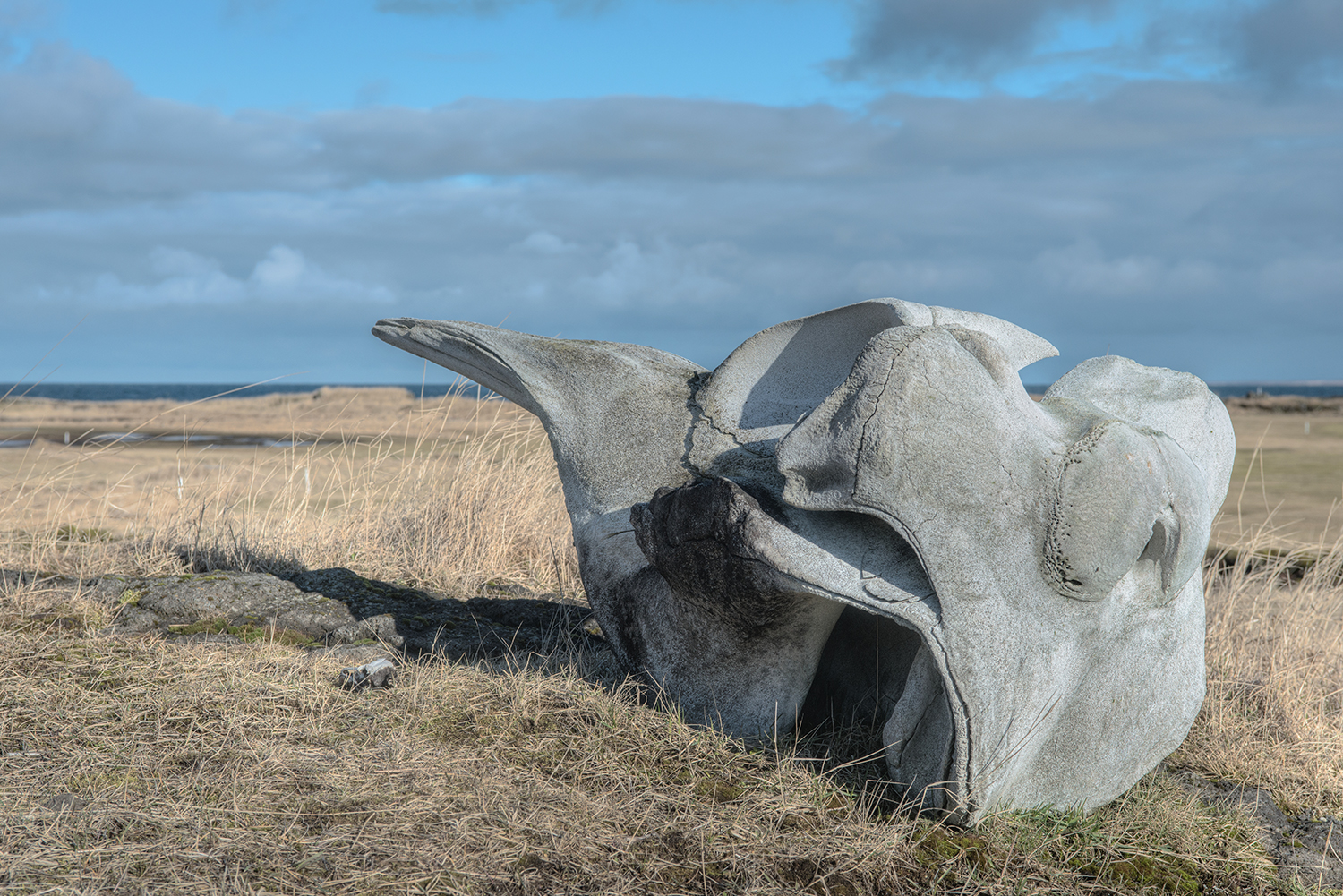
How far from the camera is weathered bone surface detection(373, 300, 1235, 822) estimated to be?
2.82m

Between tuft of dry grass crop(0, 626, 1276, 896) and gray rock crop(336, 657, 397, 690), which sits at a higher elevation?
gray rock crop(336, 657, 397, 690)

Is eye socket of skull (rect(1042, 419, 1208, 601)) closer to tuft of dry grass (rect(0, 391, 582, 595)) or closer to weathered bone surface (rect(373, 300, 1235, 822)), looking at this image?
weathered bone surface (rect(373, 300, 1235, 822))

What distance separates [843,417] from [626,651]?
1472 millimetres

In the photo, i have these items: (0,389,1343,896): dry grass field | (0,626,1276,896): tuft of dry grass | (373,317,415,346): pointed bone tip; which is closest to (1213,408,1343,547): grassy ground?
(0,389,1343,896): dry grass field

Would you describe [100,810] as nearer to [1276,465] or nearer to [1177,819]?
[1177,819]

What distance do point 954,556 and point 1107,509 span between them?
1.52ft

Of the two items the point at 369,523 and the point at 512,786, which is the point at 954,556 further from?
the point at 369,523

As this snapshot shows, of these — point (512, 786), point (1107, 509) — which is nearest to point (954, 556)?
point (1107, 509)

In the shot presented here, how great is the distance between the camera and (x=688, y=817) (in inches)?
113

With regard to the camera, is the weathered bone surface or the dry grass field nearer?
the dry grass field

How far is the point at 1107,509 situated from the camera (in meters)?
2.81

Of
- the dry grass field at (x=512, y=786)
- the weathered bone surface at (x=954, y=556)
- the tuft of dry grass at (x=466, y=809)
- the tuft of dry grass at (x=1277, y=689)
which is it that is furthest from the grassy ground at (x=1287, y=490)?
the tuft of dry grass at (x=466, y=809)

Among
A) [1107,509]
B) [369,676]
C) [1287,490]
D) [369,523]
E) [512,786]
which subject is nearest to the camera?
[1107,509]

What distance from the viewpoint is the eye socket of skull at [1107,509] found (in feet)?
9.18
